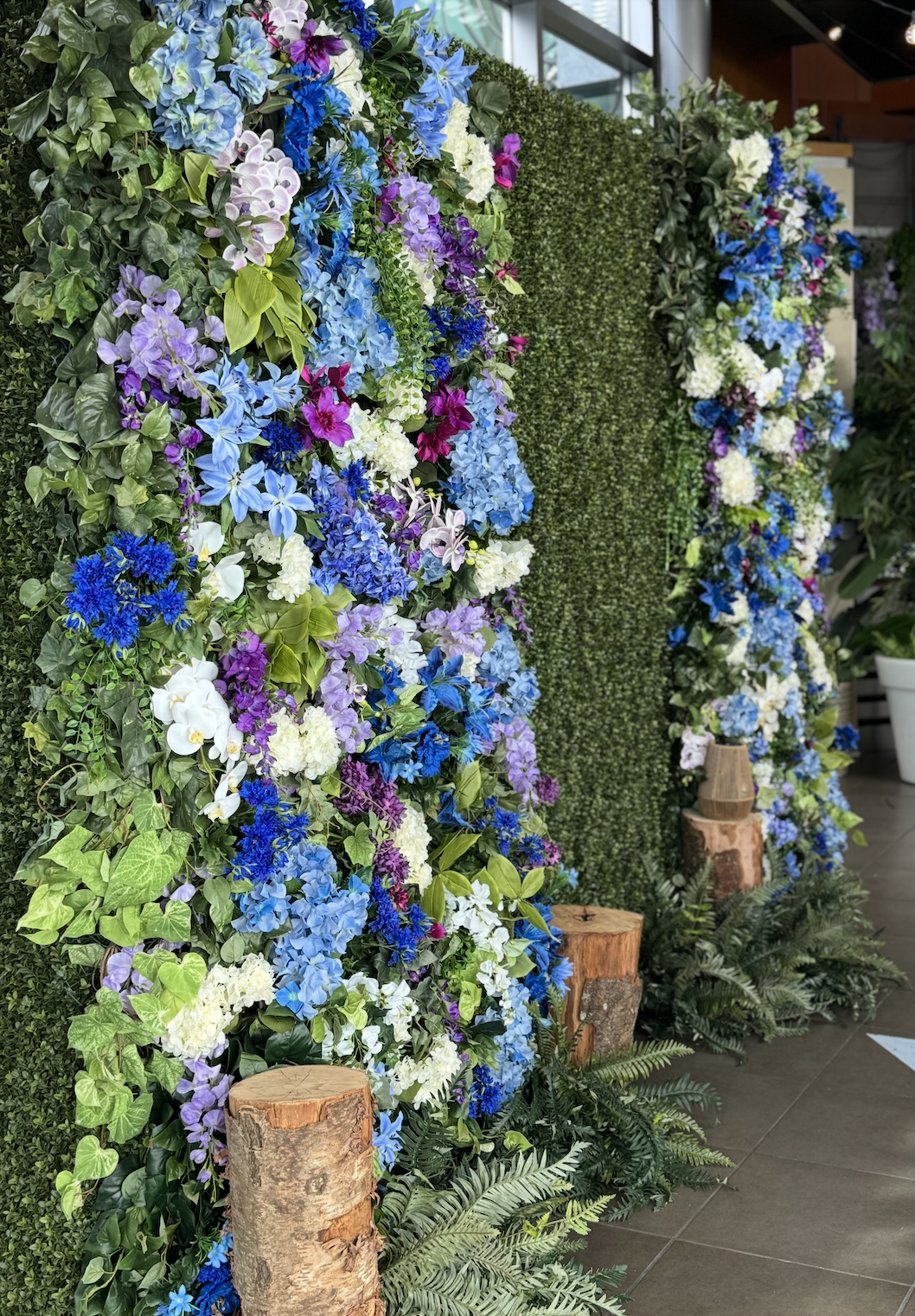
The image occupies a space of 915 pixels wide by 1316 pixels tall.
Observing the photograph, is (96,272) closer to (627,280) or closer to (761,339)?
(627,280)

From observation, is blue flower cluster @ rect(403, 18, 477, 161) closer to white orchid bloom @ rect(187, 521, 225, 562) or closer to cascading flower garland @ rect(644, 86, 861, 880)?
white orchid bloom @ rect(187, 521, 225, 562)

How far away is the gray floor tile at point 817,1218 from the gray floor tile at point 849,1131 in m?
0.05

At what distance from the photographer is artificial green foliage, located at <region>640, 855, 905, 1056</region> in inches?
132

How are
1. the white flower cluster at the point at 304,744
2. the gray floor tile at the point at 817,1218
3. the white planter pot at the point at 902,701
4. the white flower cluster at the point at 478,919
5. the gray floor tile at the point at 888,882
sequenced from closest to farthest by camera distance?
the white flower cluster at the point at 304,744 → the gray floor tile at the point at 817,1218 → the white flower cluster at the point at 478,919 → the gray floor tile at the point at 888,882 → the white planter pot at the point at 902,701

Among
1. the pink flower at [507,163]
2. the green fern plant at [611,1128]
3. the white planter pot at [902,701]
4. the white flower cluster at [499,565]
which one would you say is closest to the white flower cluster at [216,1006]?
the green fern plant at [611,1128]

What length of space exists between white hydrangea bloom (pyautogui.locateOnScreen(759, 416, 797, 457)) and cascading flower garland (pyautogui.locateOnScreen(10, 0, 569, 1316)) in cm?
176

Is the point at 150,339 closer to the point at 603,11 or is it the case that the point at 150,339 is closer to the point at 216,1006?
the point at 216,1006

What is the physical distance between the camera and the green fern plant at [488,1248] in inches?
80.4

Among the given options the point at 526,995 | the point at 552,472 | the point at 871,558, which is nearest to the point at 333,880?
the point at 526,995

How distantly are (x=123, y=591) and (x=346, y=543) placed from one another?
453mm

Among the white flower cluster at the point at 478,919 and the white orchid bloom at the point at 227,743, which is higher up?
the white orchid bloom at the point at 227,743

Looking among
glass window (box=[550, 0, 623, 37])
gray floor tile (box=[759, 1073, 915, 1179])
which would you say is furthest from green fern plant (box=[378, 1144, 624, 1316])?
glass window (box=[550, 0, 623, 37])

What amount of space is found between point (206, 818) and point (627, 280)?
224 cm

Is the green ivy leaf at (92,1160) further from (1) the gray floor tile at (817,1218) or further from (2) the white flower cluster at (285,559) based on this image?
(1) the gray floor tile at (817,1218)
